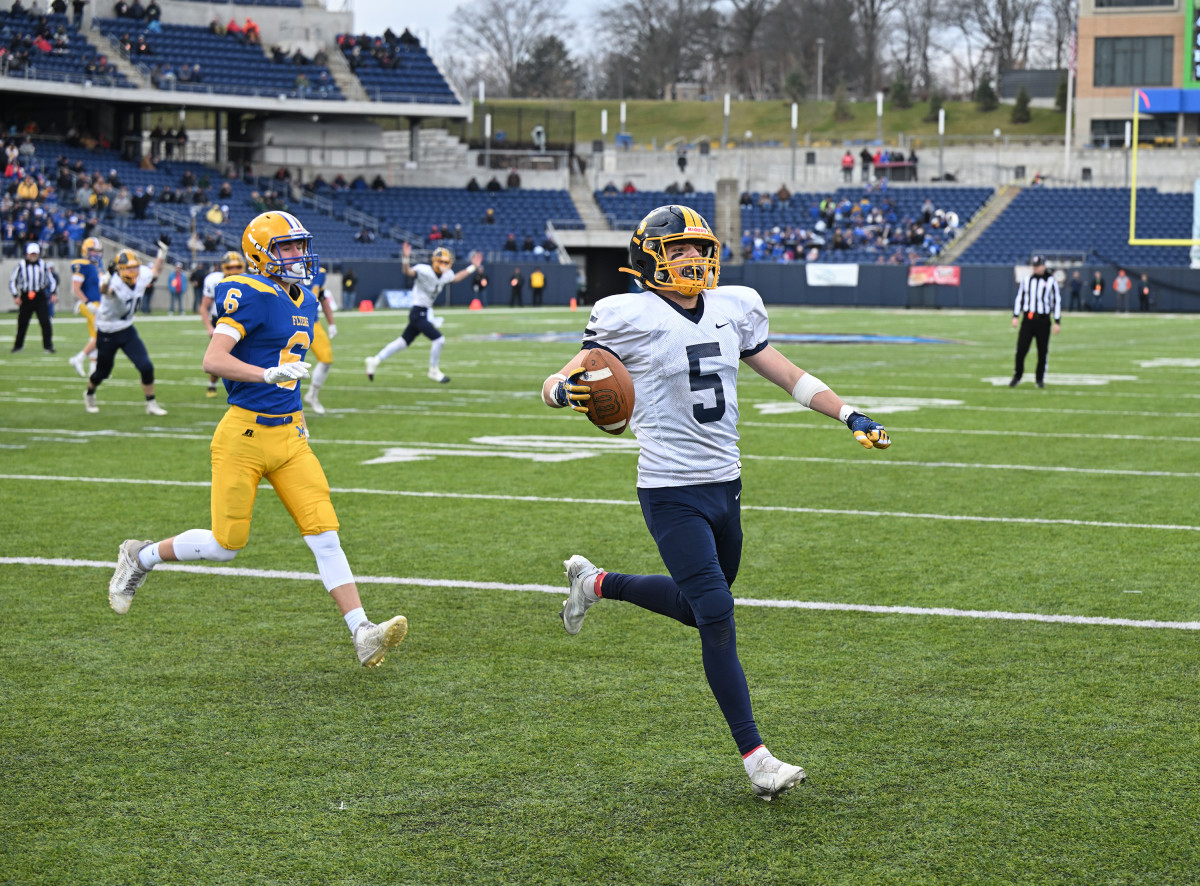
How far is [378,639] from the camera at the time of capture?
18.7ft

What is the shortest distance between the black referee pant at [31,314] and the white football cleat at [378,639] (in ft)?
63.0

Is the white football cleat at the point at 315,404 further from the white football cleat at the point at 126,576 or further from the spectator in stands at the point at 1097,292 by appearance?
the spectator in stands at the point at 1097,292

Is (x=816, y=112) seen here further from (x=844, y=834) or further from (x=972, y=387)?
(x=844, y=834)

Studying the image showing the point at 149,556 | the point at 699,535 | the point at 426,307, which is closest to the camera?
the point at 699,535

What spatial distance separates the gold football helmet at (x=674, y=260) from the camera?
4.69 metres

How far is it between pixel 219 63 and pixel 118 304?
3999 cm

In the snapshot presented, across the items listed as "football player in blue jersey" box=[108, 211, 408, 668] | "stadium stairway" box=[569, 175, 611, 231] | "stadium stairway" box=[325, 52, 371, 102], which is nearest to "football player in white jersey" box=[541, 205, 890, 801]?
"football player in blue jersey" box=[108, 211, 408, 668]

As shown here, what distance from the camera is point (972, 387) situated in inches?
720

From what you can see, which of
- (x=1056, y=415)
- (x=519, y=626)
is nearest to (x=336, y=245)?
(x=1056, y=415)

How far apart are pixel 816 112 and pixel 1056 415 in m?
75.6

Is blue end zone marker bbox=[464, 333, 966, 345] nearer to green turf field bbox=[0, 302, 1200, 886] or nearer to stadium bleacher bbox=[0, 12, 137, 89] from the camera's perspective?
green turf field bbox=[0, 302, 1200, 886]

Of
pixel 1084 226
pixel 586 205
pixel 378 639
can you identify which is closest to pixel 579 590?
pixel 378 639

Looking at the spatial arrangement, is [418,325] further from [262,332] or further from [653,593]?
[653,593]

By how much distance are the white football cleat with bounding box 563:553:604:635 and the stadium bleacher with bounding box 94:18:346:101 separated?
4676 cm
